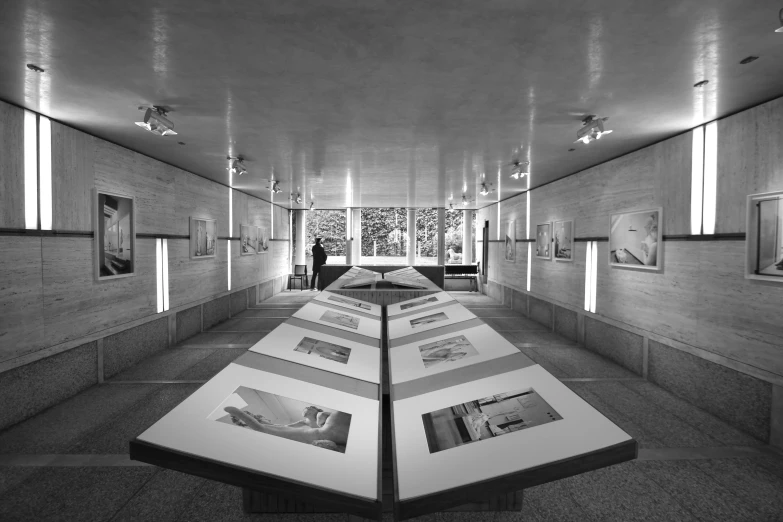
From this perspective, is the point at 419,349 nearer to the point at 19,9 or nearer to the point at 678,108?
the point at 19,9

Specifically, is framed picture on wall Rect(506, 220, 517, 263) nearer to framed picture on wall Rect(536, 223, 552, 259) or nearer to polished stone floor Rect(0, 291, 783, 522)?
framed picture on wall Rect(536, 223, 552, 259)

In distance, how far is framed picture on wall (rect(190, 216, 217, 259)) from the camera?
827 centimetres

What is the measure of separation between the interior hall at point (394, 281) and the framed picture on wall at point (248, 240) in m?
3.29

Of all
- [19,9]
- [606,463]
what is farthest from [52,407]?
[606,463]

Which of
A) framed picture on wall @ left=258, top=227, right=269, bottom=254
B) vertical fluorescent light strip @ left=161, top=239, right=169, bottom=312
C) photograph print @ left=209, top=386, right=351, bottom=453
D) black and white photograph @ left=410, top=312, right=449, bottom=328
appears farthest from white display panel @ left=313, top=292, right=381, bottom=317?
framed picture on wall @ left=258, top=227, right=269, bottom=254

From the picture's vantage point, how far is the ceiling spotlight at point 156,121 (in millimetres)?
4135

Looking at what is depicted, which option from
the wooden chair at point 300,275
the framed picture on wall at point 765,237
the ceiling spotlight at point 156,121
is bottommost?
the wooden chair at point 300,275

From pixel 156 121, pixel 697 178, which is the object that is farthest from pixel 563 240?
pixel 156 121

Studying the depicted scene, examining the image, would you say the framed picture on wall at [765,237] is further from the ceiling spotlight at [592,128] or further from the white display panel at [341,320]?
the white display panel at [341,320]

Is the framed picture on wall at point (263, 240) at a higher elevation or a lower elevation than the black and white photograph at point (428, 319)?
higher

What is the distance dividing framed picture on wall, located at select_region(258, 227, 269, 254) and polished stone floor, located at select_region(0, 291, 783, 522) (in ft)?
25.8

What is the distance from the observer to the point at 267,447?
4.46ft

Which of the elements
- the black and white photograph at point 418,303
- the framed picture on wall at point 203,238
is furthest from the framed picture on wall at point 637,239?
the framed picture on wall at point 203,238

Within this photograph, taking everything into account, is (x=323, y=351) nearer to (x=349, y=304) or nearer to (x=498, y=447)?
(x=498, y=447)
